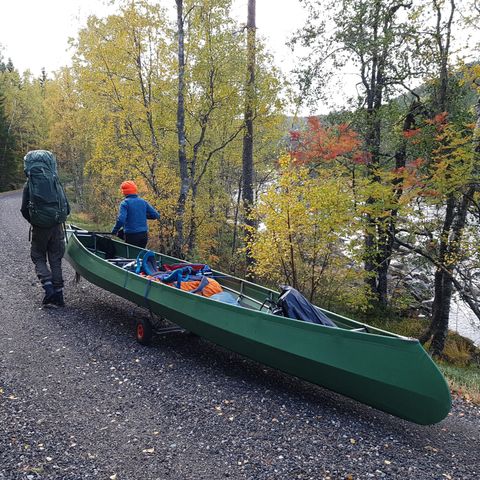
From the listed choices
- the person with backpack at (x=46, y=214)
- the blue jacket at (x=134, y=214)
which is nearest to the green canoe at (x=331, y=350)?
the blue jacket at (x=134, y=214)

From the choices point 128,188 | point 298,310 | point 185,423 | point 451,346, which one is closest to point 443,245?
point 451,346

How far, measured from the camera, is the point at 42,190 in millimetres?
5957

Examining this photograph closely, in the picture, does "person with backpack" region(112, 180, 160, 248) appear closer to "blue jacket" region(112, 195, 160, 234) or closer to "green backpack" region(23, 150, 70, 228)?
"blue jacket" region(112, 195, 160, 234)

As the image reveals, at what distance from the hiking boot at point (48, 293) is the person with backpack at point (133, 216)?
4.27ft

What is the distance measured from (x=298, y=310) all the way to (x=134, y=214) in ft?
12.6

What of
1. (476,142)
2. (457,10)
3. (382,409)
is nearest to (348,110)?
(457,10)

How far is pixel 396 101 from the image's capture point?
37.2ft

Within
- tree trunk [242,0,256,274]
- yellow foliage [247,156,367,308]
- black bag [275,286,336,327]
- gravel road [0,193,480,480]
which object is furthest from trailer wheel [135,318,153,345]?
tree trunk [242,0,256,274]

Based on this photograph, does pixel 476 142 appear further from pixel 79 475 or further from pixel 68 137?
pixel 68 137

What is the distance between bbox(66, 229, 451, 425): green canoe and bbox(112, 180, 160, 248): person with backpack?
1.96m

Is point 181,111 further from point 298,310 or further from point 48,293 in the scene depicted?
point 298,310

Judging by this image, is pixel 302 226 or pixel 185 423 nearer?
pixel 185 423

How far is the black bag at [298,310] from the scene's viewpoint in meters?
4.21

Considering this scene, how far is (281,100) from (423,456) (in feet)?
31.2
